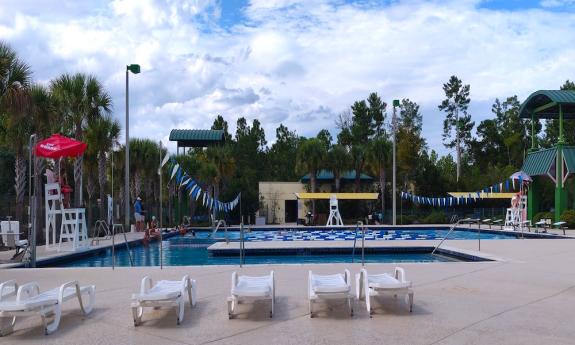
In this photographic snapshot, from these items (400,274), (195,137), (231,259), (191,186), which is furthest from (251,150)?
(400,274)

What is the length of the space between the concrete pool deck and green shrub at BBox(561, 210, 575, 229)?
702 inches

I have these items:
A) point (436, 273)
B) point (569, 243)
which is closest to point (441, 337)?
point (436, 273)

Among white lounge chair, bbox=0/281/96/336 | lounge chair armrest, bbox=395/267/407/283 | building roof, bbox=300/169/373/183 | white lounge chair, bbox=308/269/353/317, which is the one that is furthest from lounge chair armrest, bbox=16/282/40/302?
building roof, bbox=300/169/373/183

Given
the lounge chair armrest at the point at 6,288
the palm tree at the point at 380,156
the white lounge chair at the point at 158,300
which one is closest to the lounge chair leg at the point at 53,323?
the lounge chair armrest at the point at 6,288

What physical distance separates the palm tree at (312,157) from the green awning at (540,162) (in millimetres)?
12334

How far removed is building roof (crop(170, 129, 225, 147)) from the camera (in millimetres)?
40594

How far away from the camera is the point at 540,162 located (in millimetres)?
29281

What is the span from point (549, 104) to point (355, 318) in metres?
25.4

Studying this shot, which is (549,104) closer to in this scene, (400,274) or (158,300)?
(400,274)

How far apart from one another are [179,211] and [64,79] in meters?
12.9

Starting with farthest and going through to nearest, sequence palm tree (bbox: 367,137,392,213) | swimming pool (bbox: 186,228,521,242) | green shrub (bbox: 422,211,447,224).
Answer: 1. palm tree (bbox: 367,137,392,213)
2. green shrub (bbox: 422,211,447,224)
3. swimming pool (bbox: 186,228,521,242)

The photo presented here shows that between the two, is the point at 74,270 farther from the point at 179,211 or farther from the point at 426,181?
the point at 426,181

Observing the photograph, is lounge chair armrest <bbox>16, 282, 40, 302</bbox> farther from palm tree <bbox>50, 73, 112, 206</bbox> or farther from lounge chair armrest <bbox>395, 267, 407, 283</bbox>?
palm tree <bbox>50, 73, 112, 206</bbox>

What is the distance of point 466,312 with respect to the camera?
6.91 metres
